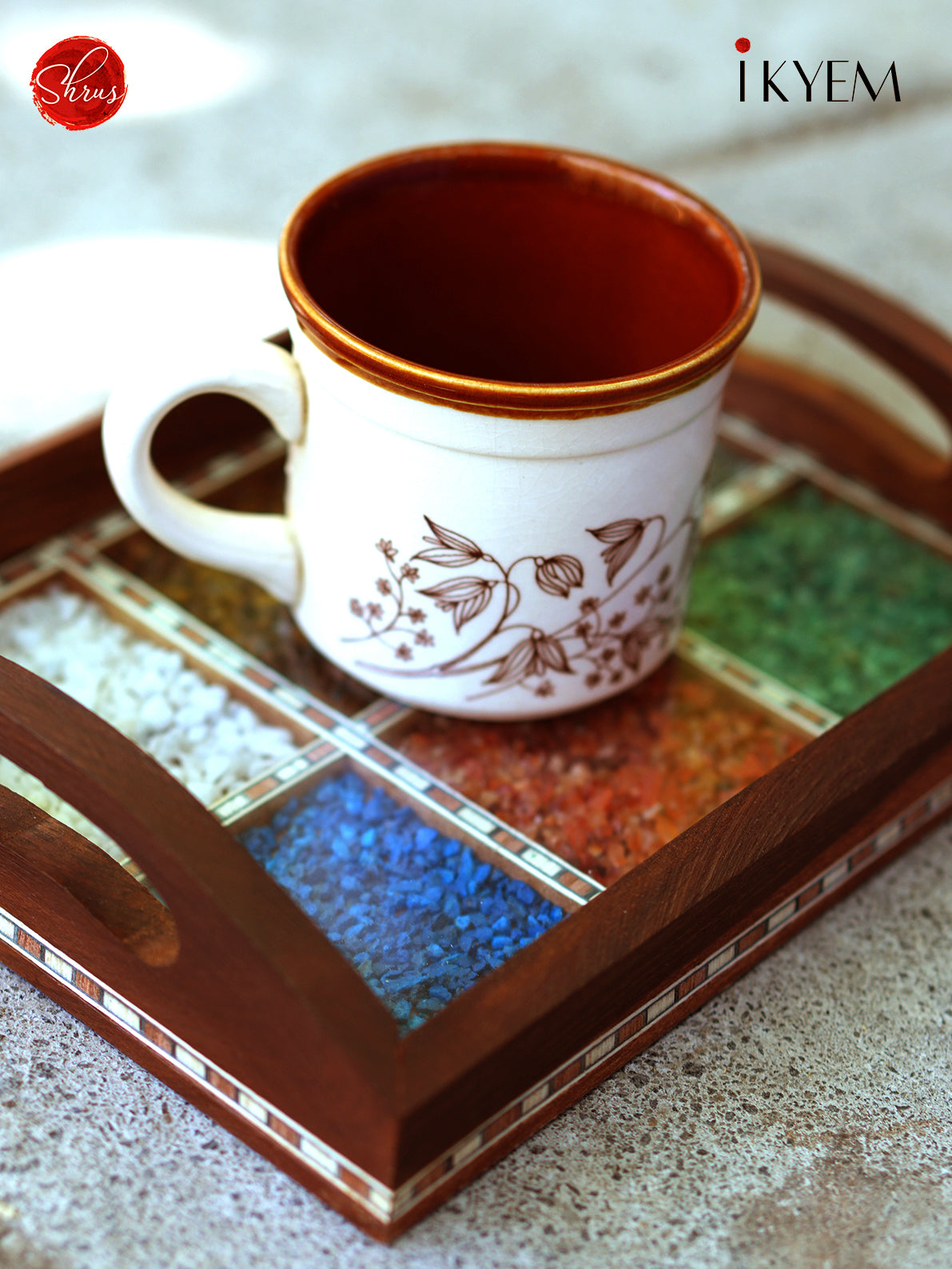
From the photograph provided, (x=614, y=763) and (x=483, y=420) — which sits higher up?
(x=483, y=420)

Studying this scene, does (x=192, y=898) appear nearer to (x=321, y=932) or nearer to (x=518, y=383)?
(x=321, y=932)

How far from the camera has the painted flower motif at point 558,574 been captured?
37 centimetres

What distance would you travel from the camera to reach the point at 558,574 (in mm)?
376

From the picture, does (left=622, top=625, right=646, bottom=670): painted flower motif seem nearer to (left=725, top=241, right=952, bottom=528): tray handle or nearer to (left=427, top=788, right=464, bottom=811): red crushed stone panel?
(left=427, top=788, right=464, bottom=811): red crushed stone panel

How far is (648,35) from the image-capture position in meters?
0.90

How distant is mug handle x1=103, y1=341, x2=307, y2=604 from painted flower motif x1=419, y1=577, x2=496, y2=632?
57 mm

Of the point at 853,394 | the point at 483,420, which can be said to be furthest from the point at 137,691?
the point at 853,394

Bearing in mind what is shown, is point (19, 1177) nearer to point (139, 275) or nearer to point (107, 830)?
point (107, 830)

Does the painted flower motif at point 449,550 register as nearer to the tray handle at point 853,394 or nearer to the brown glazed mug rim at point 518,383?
the brown glazed mug rim at point 518,383

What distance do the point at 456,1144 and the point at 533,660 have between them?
0.13 m

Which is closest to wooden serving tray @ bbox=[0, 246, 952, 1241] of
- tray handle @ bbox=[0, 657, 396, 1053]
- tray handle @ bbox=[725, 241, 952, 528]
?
tray handle @ bbox=[0, 657, 396, 1053]

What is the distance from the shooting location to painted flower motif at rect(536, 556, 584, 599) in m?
0.37

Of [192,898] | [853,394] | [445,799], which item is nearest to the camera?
[192,898]

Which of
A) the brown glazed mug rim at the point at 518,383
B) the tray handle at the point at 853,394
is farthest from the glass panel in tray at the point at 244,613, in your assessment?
the tray handle at the point at 853,394
